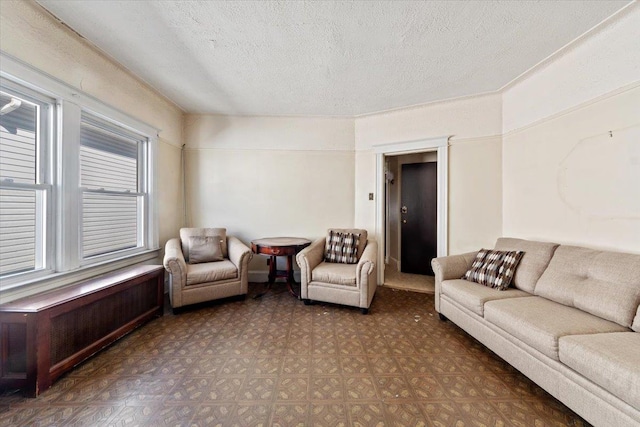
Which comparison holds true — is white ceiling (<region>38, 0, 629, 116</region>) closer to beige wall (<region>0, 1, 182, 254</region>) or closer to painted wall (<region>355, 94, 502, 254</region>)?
beige wall (<region>0, 1, 182, 254</region>)

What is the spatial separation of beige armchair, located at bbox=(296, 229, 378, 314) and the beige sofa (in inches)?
32.1

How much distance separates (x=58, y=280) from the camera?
2021 millimetres

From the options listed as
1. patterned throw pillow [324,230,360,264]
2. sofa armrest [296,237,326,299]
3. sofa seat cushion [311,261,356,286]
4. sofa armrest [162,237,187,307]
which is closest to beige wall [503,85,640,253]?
patterned throw pillow [324,230,360,264]

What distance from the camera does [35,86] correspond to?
1.83m

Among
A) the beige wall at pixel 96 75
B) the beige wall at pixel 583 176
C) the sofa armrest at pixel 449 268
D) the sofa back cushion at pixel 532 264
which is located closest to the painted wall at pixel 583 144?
the beige wall at pixel 583 176

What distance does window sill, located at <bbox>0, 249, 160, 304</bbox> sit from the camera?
170 centimetres

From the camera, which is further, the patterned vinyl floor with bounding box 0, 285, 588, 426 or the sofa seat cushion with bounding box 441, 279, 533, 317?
the sofa seat cushion with bounding box 441, 279, 533, 317

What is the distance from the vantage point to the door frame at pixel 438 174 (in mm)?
3355

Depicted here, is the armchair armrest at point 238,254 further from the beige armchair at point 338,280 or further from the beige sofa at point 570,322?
the beige sofa at point 570,322

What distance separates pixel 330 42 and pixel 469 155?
2.34 metres

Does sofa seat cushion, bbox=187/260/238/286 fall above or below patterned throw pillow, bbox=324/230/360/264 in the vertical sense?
below

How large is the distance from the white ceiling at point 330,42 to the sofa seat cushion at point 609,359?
2285 millimetres

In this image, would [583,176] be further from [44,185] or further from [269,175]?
[44,185]

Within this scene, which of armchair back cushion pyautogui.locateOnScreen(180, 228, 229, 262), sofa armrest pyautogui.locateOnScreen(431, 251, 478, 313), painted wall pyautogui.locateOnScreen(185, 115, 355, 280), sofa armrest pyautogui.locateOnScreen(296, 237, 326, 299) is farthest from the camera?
painted wall pyautogui.locateOnScreen(185, 115, 355, 280)
